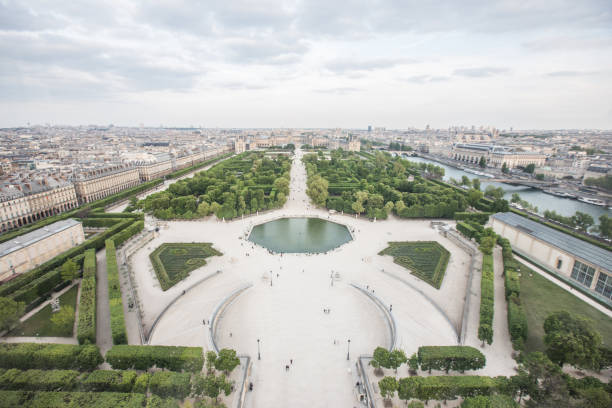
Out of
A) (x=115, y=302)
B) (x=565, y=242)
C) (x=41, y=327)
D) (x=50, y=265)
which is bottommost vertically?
(x=41, y=327)

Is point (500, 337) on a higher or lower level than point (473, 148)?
lower

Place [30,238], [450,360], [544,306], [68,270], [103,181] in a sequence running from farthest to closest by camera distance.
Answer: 1. [103,181]
2. [30,238]
3. [68,270]
4. [544,306]
5. [450,360]

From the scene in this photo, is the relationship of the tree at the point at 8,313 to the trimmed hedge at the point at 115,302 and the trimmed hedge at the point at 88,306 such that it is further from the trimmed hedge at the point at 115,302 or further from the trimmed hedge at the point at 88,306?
the trimmed hedge at the point at 115,302

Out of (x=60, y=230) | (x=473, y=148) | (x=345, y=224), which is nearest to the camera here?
(x=60, y=230)

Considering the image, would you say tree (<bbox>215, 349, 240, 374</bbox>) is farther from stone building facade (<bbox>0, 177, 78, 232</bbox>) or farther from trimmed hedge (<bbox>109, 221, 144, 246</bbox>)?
stone building facade (<bbox>0, 177, 78, 232</bbox>)

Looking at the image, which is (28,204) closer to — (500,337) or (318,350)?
(318,350)

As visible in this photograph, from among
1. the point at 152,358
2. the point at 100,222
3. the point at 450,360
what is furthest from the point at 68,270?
the point at 450,360

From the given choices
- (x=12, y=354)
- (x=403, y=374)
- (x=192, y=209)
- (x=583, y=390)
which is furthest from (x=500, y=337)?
(x=192, y=209)

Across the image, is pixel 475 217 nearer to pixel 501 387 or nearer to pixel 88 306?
pixel 501 387
